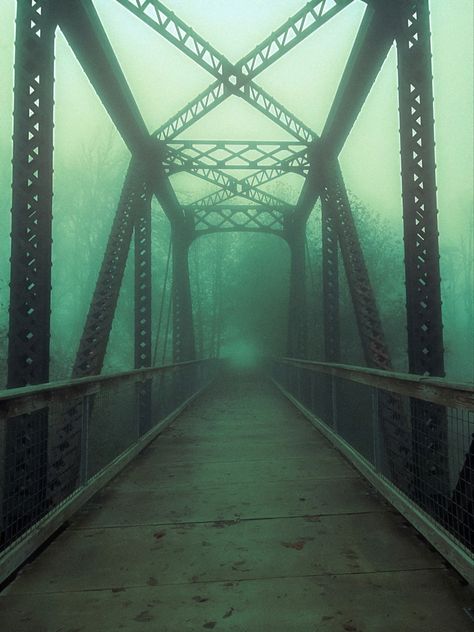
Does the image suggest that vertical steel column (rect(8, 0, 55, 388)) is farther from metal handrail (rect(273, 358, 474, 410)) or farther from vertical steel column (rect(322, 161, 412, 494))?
vertical steel column (rect(322, 161, 412, 494))

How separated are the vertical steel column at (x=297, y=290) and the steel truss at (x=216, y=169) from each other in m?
5.60

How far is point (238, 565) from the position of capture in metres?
2.83

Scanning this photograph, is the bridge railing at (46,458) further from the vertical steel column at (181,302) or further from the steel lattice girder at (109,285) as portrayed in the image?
the vertical steel column at (181,302)

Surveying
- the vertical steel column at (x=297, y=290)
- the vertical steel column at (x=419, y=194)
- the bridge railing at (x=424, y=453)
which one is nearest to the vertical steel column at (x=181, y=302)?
the vertical steel column at (x=297, y=290)

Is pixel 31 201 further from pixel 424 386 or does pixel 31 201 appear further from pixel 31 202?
pixel 424 386

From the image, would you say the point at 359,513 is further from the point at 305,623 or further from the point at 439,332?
the point at 439,332

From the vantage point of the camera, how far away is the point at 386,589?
251 cm

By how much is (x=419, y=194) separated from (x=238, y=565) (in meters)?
4.56

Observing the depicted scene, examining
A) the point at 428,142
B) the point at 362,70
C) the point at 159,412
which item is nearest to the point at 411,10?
the point at 428,142

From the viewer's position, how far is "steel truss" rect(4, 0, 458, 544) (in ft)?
16.2

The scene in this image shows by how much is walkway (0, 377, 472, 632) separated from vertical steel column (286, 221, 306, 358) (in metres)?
12.3

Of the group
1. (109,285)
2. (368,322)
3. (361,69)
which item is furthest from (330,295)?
(109,285)

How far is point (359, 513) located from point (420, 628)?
156 cm

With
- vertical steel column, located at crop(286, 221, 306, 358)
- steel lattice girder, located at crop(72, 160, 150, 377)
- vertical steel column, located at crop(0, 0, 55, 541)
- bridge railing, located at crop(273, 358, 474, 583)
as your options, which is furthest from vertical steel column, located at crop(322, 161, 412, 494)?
vertical steel column, located at crop(286, 221, 306, 358)
